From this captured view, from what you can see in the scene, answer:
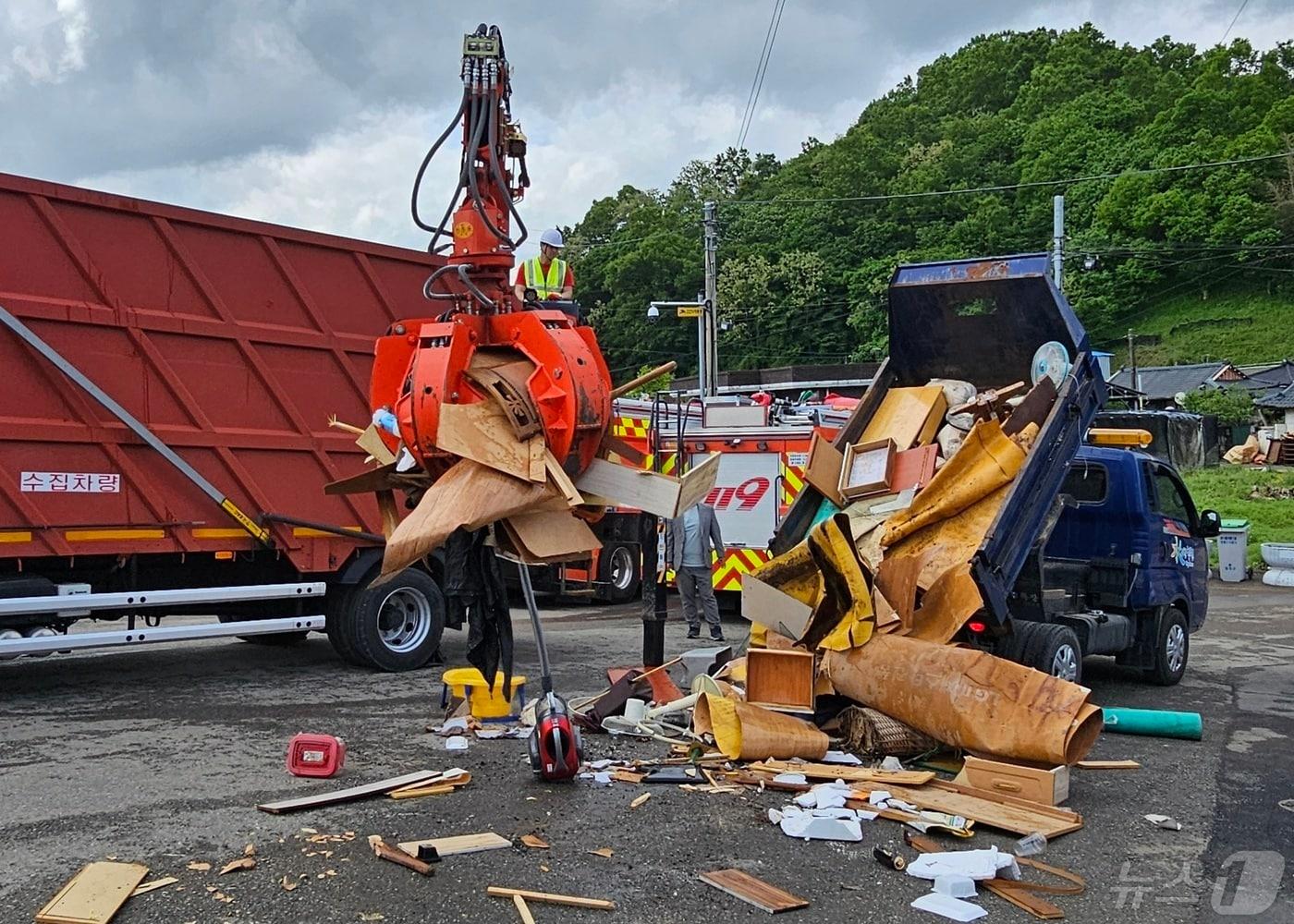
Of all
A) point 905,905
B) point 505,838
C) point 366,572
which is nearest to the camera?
point 905,905

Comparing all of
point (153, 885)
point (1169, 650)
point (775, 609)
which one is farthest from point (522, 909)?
point (1169, 650)

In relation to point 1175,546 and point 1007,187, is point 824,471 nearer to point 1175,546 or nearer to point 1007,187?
point 1175,546

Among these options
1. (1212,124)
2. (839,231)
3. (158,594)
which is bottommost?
A: (158,594)

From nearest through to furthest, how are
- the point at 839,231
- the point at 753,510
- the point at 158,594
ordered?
the point at 158,594 < the point at 753,510 < the point at 839,231

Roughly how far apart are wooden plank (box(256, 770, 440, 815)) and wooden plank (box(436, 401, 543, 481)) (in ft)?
5.15

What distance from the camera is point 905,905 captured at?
14.3 ft

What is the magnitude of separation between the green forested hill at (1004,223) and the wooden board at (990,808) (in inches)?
1687

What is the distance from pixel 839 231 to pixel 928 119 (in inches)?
584

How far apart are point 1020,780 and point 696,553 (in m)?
6.44

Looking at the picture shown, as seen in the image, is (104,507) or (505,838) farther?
(104,507)

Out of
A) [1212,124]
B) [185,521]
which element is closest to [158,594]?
[185,521]

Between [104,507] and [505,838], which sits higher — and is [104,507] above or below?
above

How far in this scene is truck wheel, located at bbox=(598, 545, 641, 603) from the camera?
15.2 metres

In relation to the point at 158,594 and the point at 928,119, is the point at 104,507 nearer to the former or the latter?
the point at 158,594
